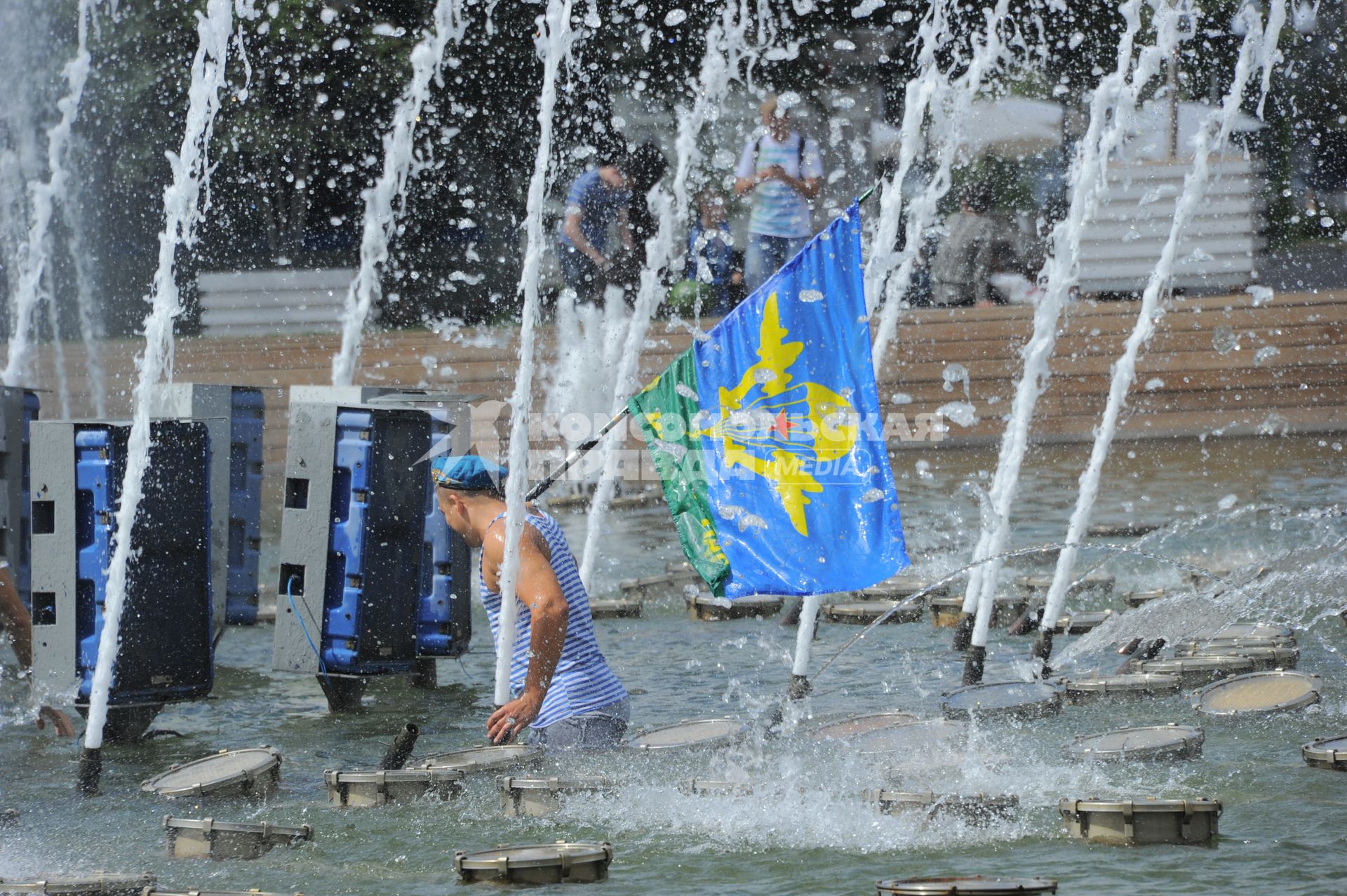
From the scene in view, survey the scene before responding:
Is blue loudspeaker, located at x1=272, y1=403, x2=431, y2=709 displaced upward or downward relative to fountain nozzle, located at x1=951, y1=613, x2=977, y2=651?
upward

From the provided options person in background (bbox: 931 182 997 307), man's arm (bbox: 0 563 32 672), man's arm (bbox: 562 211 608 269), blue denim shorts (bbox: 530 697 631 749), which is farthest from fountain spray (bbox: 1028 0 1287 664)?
man's arm (bbox: 562 211 608 269)

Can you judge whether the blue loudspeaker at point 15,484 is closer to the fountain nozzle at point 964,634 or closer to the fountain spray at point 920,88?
the fountain nozzle at point 964,634

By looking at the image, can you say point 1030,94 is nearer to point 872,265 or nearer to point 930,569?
point 872,265

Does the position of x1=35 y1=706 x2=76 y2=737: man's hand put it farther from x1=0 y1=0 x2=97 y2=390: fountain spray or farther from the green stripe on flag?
x1=0 y1=0 x2=97 y2=390: fountain spray

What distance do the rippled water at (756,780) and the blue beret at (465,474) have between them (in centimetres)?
106

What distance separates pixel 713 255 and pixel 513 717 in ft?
45.4

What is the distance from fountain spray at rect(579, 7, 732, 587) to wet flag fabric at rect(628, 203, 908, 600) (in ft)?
13.8

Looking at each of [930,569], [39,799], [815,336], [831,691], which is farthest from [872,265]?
[39,799]

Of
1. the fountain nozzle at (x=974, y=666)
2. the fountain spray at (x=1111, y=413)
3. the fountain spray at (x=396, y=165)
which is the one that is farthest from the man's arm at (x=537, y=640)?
the fountain spray at (x=396, y=165)

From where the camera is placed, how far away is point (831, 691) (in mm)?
7891

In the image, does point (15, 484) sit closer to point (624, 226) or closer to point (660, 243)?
point (624, 226)

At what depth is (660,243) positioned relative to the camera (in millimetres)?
18609

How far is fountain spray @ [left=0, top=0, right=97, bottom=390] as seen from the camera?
2142 centimetres

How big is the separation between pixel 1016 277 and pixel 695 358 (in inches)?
522
